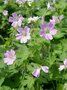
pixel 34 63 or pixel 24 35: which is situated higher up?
pixel 24 35

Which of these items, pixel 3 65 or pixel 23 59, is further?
pixel 3 65

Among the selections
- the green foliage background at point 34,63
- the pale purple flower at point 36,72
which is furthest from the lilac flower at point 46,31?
the pale purple flower at point 36,72

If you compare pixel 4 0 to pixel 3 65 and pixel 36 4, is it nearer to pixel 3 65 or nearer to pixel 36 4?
pixel 36 4

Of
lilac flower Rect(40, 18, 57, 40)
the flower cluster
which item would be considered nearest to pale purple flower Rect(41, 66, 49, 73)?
the flower cluster

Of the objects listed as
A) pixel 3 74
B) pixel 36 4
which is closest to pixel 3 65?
pixel 3 74

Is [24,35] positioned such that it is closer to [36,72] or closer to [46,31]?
[46,31]

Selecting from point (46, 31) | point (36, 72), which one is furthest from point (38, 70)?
point (46, 31)

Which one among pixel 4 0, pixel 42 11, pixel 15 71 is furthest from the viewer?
pixel 4 0

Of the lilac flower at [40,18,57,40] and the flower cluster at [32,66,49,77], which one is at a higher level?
the lilac flower at [40,18,57,40]

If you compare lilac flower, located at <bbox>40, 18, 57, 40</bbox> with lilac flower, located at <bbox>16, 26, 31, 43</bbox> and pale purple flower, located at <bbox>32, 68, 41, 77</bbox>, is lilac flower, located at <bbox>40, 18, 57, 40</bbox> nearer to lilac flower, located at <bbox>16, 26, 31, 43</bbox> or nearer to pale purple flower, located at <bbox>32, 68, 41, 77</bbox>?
lilac flower, located at <bbox>16, 26, 31, 43</bbox>

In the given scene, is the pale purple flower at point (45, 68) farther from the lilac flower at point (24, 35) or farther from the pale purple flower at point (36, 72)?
the lilac flower at point (24, 35)

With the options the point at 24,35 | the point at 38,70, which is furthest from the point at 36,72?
the point at 24,35
